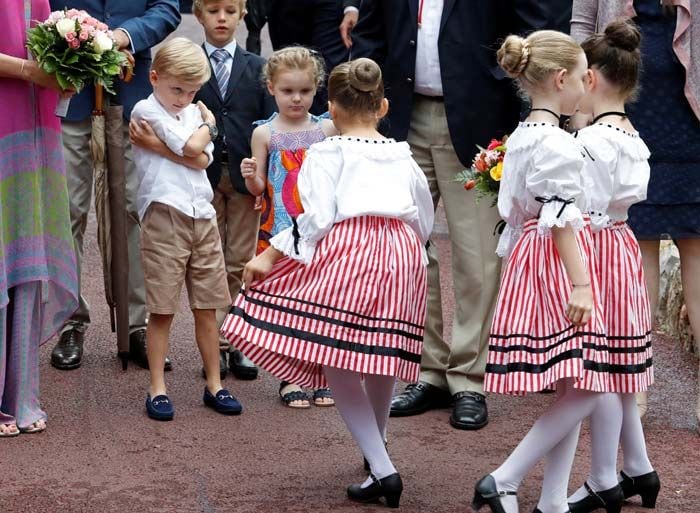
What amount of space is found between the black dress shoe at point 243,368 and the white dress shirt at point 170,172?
89cm

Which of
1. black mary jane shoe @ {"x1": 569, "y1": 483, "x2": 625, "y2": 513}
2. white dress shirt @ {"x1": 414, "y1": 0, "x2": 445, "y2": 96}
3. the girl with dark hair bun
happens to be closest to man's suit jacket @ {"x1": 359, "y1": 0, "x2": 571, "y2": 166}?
white dress shirt @ {"x1": 414, "y1": 0, "x2": 445, "y2": 96}

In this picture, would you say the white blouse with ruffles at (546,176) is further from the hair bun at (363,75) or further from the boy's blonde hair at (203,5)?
the boy's blonde hair at (203,5)

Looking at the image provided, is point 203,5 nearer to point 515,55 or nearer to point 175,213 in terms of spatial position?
point 175,213

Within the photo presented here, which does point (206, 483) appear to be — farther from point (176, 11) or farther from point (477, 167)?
point (176, 11)

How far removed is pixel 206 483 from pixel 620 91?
214 cm

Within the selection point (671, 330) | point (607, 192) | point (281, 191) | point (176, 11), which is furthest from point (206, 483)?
point (671, 330)

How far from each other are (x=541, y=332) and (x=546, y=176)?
0.53m

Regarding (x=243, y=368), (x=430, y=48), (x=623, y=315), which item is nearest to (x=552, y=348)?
(x=623, y=315)

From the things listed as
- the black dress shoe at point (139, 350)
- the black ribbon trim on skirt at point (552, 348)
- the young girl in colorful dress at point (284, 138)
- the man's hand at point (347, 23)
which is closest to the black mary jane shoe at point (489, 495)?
the black ribbon trim on skirt at point (552, 348)

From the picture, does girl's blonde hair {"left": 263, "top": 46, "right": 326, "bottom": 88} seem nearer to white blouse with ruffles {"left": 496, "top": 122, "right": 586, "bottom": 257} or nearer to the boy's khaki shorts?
the boy's khaki shorts

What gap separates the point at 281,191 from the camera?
5820 mm

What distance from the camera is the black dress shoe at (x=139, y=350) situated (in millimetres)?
6496

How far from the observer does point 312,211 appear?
4609mm

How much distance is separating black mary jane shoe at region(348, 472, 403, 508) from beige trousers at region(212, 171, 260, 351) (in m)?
1.95
